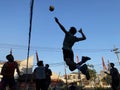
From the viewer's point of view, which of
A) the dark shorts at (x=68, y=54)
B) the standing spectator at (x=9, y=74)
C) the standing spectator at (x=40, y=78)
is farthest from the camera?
the standing spectator at (x=40, y=78)

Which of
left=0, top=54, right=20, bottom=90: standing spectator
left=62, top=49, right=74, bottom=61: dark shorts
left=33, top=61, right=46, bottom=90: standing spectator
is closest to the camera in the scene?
left=62, top=49, right=74, bottom=61: dark shorts

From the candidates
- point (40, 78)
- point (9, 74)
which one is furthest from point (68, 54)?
point (40, 78)

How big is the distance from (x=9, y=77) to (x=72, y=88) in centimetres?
339

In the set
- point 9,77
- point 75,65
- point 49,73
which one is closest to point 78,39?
point 75,65

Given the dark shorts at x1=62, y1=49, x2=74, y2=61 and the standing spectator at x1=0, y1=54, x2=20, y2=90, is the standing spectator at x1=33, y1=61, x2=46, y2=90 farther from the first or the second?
the dark shorts at x1=62, y1=49, x2=74, y2=61

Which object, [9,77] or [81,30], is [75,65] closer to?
[81,30]

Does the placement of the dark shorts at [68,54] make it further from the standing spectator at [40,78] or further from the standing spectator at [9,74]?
the standing spectator at [40,78]

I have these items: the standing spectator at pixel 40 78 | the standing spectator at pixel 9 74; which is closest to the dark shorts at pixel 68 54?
the standing spectator at pixel 9 74

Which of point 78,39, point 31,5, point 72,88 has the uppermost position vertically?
point 31,5

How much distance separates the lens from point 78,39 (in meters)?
9.91

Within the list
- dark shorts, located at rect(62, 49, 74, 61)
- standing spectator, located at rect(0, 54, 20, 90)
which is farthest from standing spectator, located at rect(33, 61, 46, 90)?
dark shorts, located at rect(62, 49, 74, 61)

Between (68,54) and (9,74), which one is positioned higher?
(68,54)

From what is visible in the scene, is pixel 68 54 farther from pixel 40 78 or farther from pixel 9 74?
pixel 40 78

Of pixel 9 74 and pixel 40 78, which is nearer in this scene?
pixel 9 74
